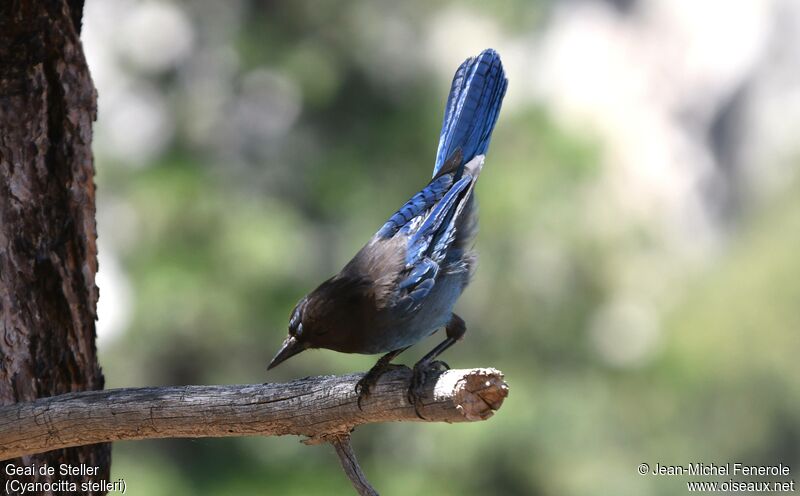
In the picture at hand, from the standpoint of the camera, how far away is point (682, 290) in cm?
1291

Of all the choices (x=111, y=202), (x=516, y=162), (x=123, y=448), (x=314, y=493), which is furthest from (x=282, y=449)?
(x=516, y=162)

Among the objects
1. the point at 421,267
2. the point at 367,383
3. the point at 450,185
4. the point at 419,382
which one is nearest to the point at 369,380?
the point at 367,383

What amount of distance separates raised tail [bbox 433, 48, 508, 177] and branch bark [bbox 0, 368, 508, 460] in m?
1.42

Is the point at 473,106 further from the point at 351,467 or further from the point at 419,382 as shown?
the point at 351,467

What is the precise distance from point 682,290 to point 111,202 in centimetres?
737

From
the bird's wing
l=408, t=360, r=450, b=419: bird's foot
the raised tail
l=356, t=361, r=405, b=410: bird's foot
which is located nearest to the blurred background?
the raised tail

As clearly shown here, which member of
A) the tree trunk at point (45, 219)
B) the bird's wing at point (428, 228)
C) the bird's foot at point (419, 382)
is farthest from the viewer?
A: the bird's wing at point (428, 228)

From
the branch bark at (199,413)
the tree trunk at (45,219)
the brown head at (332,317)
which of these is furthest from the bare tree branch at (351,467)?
the tree trunk at (45,219)

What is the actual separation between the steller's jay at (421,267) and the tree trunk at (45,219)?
63cm

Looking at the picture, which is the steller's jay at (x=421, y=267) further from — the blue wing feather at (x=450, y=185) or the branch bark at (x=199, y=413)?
the branch bark at (x=199, y=413)

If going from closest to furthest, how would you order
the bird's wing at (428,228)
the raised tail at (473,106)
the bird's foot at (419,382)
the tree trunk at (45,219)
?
the bird's foot at (419,382)
the tree trunk at (45,219)
the bird's wing at (428,228)
the raised tail at (473,106)

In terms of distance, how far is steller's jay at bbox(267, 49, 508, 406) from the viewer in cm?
339

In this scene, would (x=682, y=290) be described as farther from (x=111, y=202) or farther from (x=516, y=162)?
(x=111, y=202)

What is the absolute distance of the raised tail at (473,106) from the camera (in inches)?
156
